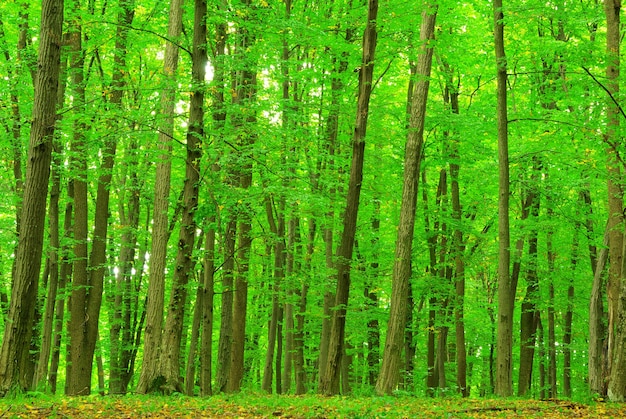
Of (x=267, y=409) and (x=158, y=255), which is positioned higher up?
(x=158, y=255)

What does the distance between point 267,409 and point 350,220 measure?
16.1 ft

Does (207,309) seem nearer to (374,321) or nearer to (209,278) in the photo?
(209,278)

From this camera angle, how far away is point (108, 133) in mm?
10977

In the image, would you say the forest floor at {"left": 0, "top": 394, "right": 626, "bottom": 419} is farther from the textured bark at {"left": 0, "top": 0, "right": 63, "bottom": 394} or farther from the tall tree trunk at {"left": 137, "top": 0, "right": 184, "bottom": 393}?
the tall tree trunk at {"left": 137, "top": 0, "right": 184, "bottom": 393}

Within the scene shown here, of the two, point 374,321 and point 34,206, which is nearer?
point 34,206

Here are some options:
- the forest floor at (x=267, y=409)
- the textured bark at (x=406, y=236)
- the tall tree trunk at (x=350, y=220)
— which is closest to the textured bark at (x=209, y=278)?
the tall tree trunk at (x=350, y=220)

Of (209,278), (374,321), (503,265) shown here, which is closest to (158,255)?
(209,278)

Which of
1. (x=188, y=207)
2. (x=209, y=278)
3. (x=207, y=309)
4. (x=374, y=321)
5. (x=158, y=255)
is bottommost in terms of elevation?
(x=374, y=321)

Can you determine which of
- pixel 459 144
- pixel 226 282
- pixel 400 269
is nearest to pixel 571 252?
pixel 459 144

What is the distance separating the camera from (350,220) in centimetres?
1299

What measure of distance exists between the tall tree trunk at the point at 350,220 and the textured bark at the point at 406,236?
106cm

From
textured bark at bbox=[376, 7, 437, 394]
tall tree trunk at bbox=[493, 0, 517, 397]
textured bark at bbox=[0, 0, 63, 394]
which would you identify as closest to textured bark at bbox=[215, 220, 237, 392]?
textured bark at bbox=[376, 7, 437, 394]

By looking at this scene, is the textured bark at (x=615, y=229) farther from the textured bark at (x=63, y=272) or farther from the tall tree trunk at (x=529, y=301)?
the textured bark at (x=63, y=272)

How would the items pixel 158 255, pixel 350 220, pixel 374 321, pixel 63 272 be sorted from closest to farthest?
1. pixel 158 255
2. pixel 350 220
3. pixel 63 272
4. pixel 374 321
